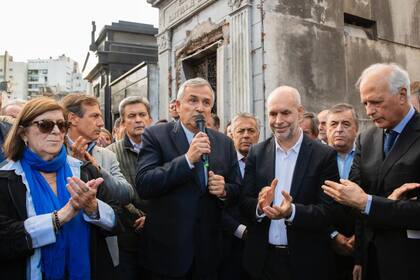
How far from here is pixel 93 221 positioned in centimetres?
237

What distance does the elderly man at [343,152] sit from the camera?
10.6 feet

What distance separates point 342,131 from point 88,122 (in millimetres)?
2347

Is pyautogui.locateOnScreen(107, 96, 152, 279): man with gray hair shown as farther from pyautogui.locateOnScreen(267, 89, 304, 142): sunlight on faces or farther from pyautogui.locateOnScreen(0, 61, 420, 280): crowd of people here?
pyautogui.locateOnScreen(267, 89, 304, 142): sunlight on faces

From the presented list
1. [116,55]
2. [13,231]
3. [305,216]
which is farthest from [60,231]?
[116,55]

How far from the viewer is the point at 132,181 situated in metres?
3.54

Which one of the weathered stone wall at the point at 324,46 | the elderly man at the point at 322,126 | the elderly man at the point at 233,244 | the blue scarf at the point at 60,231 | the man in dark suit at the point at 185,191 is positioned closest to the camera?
the blue scarf at the point at 60,231

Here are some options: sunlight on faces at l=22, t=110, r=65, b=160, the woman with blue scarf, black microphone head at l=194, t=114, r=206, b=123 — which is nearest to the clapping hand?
the woman with blue scarf

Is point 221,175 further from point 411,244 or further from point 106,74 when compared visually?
point 106,74

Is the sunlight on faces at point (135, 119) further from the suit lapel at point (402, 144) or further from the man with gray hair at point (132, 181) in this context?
the suit lapel at point (402, 144)

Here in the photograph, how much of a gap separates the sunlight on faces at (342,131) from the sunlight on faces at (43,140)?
2.53 meters

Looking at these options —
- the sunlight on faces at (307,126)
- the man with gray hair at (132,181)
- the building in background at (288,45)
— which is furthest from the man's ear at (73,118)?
the building in background at (288,45)

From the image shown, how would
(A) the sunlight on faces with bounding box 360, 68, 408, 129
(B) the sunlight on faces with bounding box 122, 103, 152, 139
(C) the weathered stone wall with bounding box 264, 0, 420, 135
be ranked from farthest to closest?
1. (C) the weathered stone wall with bounding box 264, 0, 420, 135
2. (B) the sunlight on faces with bounding box 122, 103, 152, 139
3. (A) the sunlight on faces with bounding box 360, 68, 408, 129

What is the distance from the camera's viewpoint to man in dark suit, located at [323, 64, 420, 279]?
91.0 inches

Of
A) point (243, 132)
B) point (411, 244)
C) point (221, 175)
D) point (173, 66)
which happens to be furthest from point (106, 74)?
point (411, 244)
